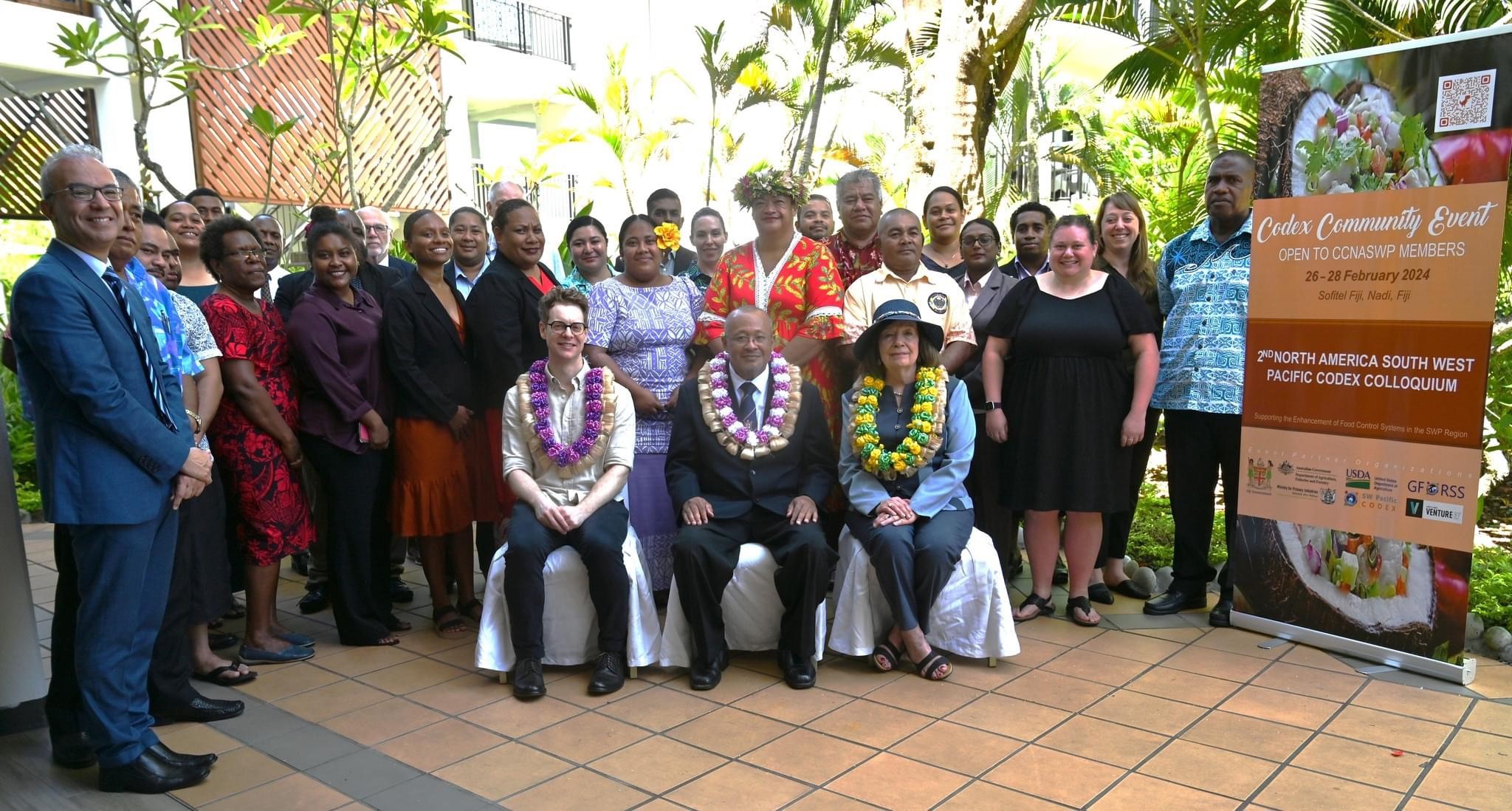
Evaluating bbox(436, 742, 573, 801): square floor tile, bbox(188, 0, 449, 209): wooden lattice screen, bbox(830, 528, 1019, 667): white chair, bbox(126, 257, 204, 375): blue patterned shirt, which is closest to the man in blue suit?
bbox(126, 257, 204, 375): blue patterned shirt

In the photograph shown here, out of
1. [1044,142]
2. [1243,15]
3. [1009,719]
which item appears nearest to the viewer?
[1009,719]

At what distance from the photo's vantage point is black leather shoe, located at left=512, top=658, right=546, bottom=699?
4188 mm

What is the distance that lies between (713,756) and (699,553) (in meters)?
0.92

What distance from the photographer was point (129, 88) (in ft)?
38.0

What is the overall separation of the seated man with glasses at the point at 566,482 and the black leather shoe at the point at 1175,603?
2591 millimetres

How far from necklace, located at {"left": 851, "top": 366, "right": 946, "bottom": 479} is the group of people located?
0.6 inches

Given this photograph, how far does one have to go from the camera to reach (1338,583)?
4539 mm

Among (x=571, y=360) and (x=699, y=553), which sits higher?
(x=571, y=360)

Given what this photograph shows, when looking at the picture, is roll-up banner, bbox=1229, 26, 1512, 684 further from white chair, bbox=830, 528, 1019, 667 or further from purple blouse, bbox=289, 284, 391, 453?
purple blouse, bbox=289, 284, 391, 453

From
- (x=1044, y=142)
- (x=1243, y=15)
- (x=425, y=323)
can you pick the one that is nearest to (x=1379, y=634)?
(x=425, y=323)

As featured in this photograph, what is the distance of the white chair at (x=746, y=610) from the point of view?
14.5 ft

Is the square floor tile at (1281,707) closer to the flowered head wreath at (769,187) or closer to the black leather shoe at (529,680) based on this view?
the black leather shoe at (529,680)

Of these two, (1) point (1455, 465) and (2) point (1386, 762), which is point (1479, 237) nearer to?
(1) point (1455, 465)

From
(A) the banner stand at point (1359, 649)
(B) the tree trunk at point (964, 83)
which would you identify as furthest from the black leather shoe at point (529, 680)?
(B) the tree trunk at point (964, 83)
